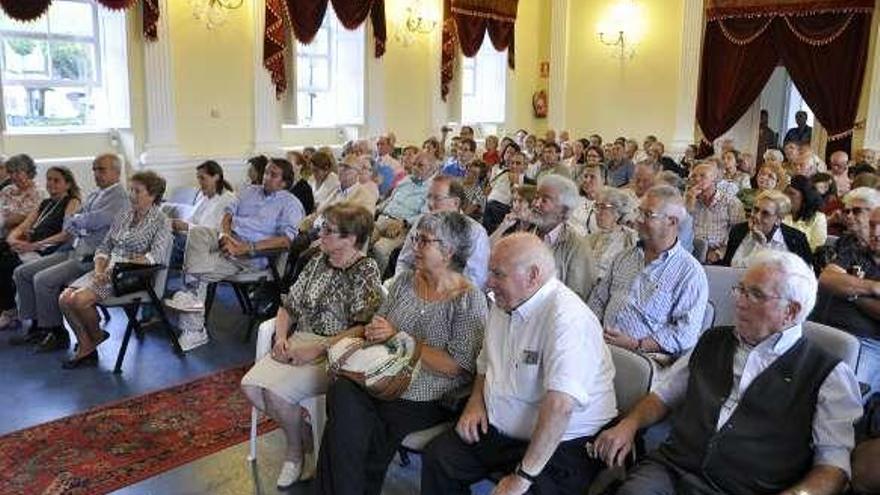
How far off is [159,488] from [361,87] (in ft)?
23.2

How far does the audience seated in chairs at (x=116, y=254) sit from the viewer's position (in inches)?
165

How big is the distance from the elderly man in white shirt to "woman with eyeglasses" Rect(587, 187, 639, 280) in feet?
4.94

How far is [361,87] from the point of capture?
30.8 feet

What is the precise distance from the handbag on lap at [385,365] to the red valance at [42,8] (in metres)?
5.41

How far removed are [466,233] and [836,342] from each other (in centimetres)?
120

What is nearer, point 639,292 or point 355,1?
point 639,292

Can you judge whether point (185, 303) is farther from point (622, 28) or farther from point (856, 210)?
point (622, 28)

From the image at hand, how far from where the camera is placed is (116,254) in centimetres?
435

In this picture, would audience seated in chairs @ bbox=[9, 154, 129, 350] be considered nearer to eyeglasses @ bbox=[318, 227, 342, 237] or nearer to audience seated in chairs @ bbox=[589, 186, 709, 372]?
eyeglasses @ bbox=[318, 227, 342, 237]

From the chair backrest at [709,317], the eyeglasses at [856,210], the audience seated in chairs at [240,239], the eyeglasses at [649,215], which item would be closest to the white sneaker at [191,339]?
the audience seated in chairs at [240,239]

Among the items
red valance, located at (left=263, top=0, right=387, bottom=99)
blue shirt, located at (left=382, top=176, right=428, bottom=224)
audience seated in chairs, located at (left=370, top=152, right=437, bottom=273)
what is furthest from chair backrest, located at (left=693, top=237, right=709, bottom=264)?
red valance, located at (left=263, top=0, right=387, bottom=99)

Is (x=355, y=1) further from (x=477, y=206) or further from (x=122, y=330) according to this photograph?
(x=122, y=330)

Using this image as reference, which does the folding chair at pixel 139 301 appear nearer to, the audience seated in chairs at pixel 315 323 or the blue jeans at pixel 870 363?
the audience seated in chairs at pixel 315 323

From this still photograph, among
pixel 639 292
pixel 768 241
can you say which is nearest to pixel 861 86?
pixel 768 241
